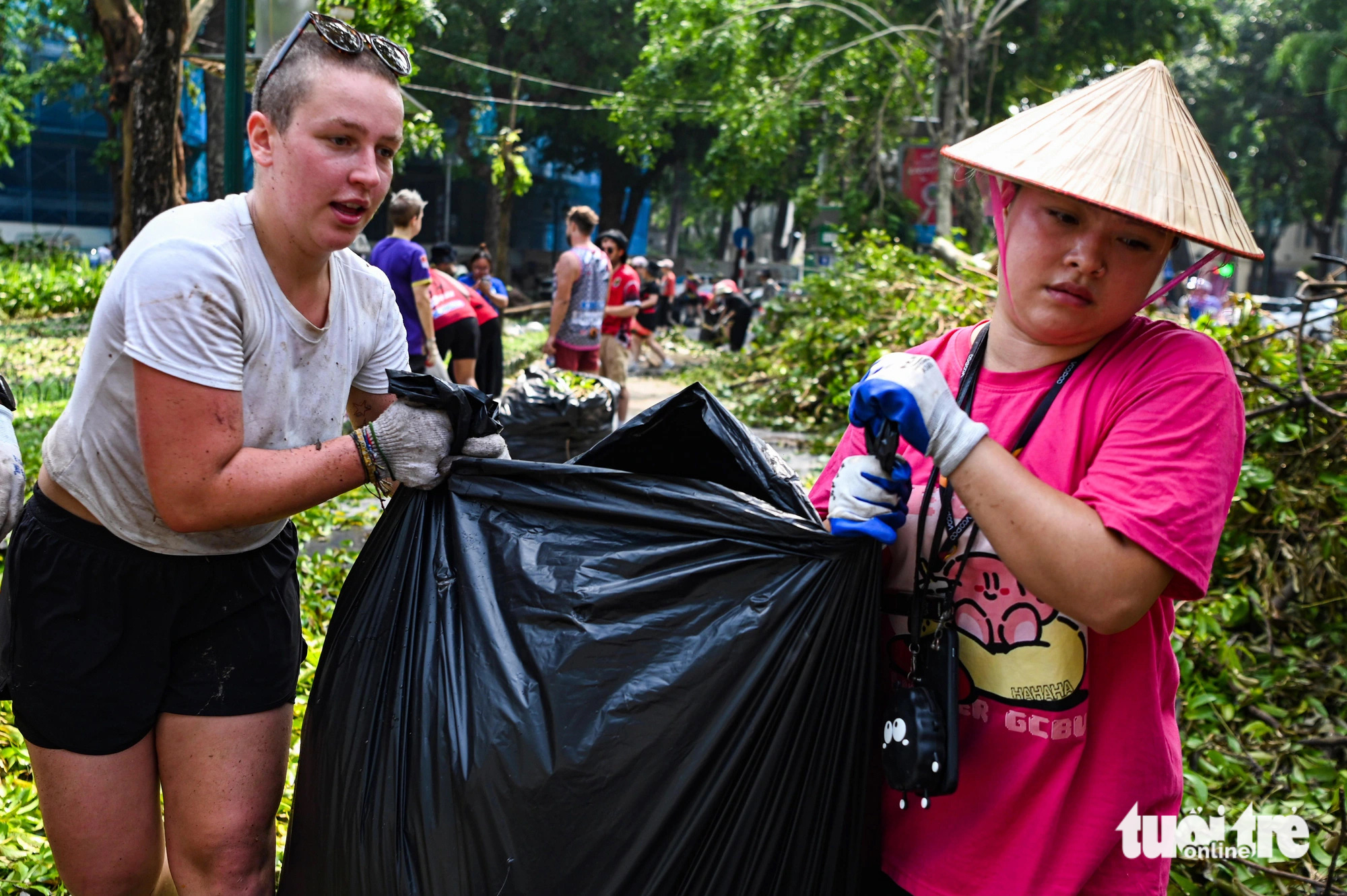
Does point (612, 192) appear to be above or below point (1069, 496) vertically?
above

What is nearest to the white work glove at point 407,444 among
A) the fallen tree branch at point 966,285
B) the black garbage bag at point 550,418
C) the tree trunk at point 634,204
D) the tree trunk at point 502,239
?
the black garbage bag at point 550,418

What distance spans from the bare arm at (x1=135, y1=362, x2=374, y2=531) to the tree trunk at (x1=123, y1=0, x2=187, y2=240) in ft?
18.4

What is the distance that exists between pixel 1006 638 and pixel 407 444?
2.95ft

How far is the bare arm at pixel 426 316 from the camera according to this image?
655 centimetres

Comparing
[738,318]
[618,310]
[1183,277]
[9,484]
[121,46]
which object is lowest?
[738,318]

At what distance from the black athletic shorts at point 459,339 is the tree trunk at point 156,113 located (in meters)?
1.79

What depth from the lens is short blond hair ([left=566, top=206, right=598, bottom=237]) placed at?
26.8ft

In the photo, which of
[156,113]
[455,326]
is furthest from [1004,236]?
[156,113]

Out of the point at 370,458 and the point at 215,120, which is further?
the point at 215,120

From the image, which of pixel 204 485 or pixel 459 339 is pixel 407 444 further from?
pixel 459 339

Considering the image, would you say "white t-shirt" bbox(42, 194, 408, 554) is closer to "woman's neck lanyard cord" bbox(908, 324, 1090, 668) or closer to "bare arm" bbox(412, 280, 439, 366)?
"woman's neck lanyard cord" bbox(908, 324, 1090, 668)

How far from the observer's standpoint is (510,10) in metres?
28.9

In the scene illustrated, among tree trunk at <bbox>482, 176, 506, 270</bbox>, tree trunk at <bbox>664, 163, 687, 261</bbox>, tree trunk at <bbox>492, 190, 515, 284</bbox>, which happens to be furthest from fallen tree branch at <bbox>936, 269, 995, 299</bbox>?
tree trunk at <bbox>664, 163, 687, 261</bbox>

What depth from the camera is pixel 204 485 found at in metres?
1.59
